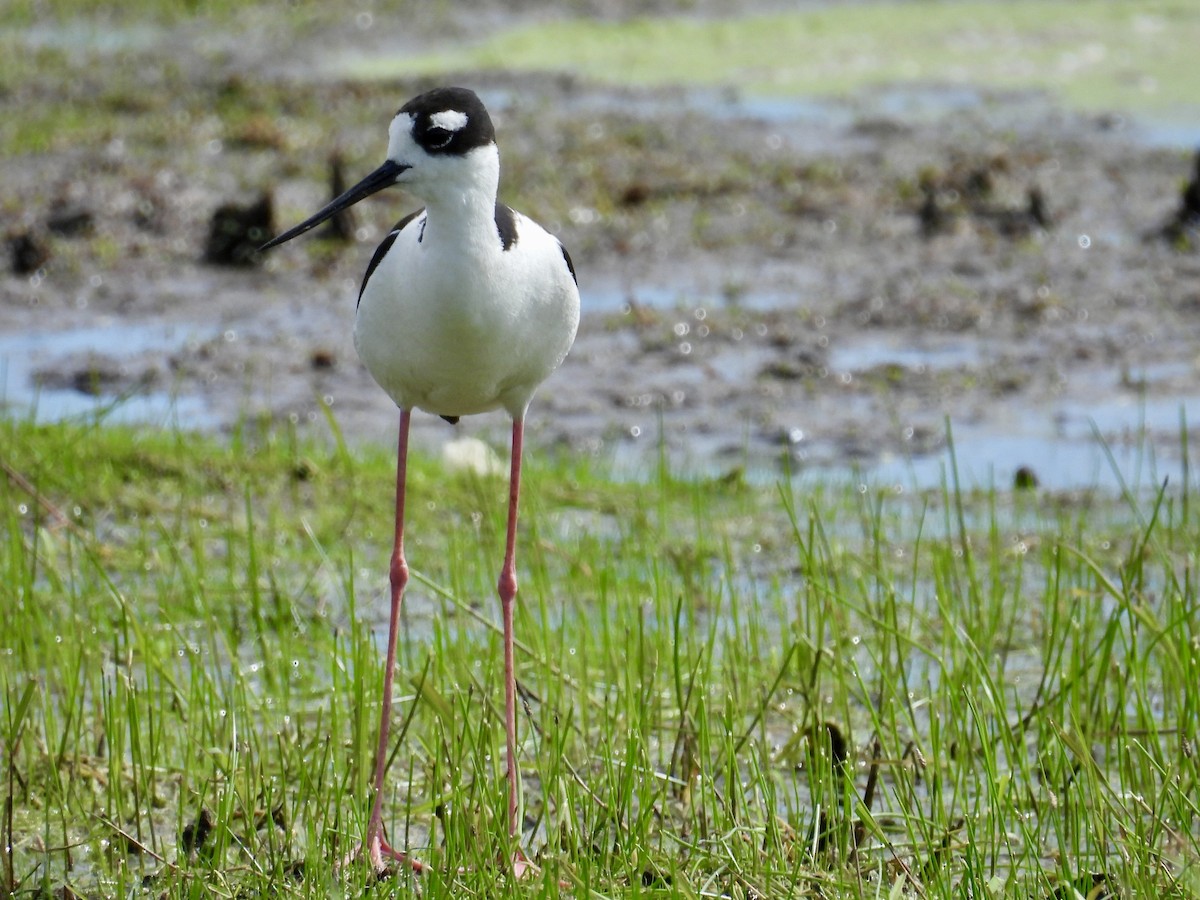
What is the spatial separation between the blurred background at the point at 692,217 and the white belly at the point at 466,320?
4.52 feet

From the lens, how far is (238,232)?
836 centimetres

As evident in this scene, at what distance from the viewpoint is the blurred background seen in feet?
22.3

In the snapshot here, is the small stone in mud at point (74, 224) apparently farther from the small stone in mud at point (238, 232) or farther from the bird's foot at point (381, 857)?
the bird's foot at point (381, 857)

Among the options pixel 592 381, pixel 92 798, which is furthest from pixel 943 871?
pixel 592 381

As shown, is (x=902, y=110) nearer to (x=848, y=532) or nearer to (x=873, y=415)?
(x=873, y=415)

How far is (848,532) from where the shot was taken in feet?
18.6

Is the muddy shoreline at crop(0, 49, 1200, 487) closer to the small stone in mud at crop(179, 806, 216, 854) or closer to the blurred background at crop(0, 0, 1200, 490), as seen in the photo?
the blurred background at crop(0, 0, 1200, 490)

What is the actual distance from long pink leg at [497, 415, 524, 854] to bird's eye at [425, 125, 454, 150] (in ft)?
2.33

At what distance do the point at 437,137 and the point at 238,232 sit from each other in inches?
211

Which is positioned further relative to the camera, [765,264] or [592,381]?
[765,264]

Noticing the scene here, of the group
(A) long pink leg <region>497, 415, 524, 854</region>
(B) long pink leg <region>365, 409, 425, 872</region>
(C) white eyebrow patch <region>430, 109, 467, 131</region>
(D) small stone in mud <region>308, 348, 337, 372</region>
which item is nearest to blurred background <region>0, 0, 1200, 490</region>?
(D) small stone in mud <region>308, 348, 337, 372</region>

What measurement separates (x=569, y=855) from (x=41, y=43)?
34.5ft

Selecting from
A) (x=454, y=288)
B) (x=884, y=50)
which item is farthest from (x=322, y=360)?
(x=884, y=50)

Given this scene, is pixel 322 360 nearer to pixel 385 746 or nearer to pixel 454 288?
pixel 385 746
